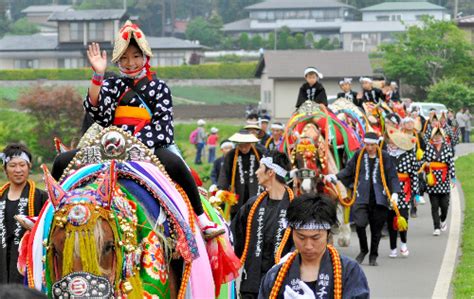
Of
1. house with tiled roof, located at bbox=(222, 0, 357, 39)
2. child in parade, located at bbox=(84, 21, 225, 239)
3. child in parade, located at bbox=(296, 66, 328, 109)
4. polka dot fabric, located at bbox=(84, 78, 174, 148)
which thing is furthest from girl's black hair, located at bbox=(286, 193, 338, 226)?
house with tiled roof, located at bbox=(222, 0, 357, 39)

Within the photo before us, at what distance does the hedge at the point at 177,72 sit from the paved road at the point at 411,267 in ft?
210

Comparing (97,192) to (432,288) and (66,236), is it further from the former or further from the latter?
Result: (432,288)

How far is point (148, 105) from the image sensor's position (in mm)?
9172

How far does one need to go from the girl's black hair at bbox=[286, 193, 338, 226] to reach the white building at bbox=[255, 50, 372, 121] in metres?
64.7

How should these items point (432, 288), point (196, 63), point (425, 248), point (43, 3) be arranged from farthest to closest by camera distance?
point (43, 3) < point (196, 63) < point (425, 248) < point (432, 288)

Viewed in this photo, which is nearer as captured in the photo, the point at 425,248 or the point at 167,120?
the point at 167,120

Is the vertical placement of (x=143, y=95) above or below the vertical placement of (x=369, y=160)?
above

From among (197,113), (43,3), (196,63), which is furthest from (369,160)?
(43,3)

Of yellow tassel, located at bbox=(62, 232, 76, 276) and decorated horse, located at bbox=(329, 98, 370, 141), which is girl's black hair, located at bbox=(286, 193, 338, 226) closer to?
yellow tassel, located at bbox=(62, 232, 76, 276)

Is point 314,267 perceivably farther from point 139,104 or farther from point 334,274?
point 139,104

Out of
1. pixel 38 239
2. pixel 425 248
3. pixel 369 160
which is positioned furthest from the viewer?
pixel 425 248

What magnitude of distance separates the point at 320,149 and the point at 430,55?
53.6 meters

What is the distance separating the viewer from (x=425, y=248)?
1866cm

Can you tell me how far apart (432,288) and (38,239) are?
7.37m
